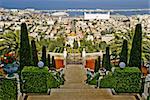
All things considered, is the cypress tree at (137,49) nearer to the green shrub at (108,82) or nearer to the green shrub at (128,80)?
the green shrub at (108,82)

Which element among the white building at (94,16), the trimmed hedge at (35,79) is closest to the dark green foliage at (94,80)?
the white building at (94,16)

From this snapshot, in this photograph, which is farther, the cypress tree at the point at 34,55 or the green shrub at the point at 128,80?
the cypress tree at the point at 34,55

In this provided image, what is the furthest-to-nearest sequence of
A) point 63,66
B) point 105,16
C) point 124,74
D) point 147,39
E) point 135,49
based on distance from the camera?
1. point 63,66
2. point 105,16
3. point 147,39
4. point 135,49
5. point 124,74

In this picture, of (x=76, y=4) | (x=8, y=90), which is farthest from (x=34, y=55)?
(x=8, y=90)

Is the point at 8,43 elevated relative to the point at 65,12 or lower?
lower

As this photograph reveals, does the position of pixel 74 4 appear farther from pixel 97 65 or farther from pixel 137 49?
pixel 137 49

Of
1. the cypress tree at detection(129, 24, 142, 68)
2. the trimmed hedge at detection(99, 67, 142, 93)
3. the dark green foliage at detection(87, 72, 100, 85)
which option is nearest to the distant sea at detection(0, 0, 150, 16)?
the cypress tree at detection(129, 24, 142, 68)

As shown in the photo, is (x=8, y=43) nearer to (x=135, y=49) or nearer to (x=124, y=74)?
(x=135, y=49)

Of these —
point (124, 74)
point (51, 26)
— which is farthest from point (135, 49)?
point (51, 26)
